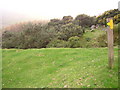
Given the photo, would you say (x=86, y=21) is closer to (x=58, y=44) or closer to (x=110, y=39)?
(x=58, y=44)

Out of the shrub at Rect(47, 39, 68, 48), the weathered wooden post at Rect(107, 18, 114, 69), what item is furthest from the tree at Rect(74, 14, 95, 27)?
the weathered wooden post at Rect(107, 18, 114, 69)

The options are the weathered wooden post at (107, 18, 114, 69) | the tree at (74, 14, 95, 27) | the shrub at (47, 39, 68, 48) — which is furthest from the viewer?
the tree at (74, 14, 95, 27)

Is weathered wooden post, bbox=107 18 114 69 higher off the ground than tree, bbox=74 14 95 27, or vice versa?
tree, bbox=74 14 95 27

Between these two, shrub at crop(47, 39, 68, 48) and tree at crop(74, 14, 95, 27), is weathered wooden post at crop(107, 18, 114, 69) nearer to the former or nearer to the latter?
shrub at crop(47, 39, 68, 48)

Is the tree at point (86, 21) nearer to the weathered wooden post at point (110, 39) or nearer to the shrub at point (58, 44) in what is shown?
the shrub at point (58, 44)

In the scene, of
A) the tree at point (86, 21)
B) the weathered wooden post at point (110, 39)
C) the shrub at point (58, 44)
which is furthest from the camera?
the tree at point (86, 21)

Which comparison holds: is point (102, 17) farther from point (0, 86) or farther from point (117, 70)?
point (0, 86)

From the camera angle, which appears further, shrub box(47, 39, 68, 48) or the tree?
the tree

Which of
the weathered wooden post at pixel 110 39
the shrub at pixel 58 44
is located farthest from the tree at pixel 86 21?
the weathered wooden post at pixel 110 39

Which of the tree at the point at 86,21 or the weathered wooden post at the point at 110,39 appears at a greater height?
the tree at the point at 86,21

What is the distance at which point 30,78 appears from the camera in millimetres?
8258

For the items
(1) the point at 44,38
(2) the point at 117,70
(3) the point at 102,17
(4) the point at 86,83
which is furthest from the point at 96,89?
(3) the point at 102,17

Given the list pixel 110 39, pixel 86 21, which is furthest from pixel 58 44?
pixel 86 21

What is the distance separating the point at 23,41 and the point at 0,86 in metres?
15.7
